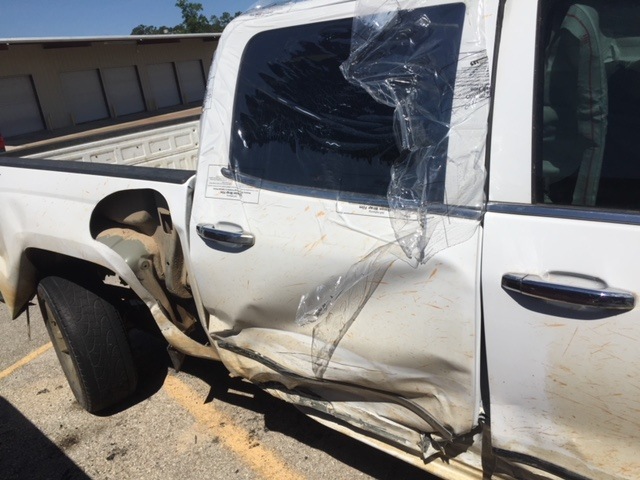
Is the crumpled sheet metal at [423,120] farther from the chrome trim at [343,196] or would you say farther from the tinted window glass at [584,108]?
the tinted window glass at [584,108]

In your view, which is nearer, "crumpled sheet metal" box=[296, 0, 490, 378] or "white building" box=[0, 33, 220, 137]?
"crumpled sheet metal" box=[296, 0, 490, 378]

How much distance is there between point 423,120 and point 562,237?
1.82ft

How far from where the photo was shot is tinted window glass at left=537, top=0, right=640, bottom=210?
1.56 meters

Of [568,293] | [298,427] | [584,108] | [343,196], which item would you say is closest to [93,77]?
[298,427]

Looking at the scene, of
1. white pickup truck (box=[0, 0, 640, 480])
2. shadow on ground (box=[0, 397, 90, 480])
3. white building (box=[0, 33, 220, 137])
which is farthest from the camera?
white building (box=[0, 33, 220, 137])

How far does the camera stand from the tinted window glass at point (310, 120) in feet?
6.20

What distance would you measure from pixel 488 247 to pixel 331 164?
2.20 feet

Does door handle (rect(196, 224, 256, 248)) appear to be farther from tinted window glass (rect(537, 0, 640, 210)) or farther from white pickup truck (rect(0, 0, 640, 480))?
tinted window glass (rect(537, 0, 640, 210))

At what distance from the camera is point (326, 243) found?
6.30 ft

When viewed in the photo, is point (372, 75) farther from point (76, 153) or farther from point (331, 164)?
point (76, 153)

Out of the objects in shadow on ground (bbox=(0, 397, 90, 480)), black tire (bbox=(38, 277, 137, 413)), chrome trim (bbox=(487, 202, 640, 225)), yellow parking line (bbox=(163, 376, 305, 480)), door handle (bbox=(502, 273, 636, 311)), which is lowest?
yellow parking line (bbox=(163, 376, 305, 480))

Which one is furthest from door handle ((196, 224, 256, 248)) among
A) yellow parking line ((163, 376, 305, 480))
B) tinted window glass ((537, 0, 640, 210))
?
yellow parking line ((163, 376, 305, 480))

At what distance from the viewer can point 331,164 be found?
79.0 inches

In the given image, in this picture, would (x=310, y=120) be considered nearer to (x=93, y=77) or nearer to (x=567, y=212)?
(x=567, y=212)
